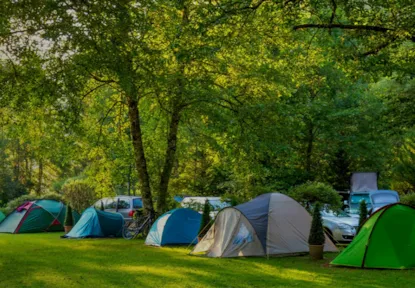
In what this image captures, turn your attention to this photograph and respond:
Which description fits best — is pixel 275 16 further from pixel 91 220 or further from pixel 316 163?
pixel 316 163

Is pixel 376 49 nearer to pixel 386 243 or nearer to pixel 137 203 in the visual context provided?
pixel 386 243

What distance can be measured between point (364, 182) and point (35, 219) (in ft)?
50.3

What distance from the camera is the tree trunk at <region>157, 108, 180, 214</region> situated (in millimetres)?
16859

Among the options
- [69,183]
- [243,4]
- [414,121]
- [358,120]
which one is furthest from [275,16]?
[69,183]

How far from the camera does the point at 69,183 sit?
2764 centimetres

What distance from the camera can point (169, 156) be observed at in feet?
56.5

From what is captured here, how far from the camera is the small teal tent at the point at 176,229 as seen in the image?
15.0 metres

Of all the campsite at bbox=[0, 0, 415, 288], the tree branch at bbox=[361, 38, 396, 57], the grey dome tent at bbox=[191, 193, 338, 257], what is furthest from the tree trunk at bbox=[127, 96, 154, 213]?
the tree branch at bbox=[361, 38, 396, 57]

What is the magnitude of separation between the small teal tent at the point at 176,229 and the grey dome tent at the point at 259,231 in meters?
2.29

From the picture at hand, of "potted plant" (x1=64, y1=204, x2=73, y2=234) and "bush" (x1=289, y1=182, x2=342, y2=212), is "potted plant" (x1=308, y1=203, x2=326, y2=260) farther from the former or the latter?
"potted plant" (x1=64, y1=204, x2=73, y2=234)

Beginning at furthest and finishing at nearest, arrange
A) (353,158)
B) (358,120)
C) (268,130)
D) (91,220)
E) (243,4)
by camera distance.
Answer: (353,158), (358,120), (91,220), (268,130), (243,4)

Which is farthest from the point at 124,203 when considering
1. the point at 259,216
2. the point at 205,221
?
the point at 259,216

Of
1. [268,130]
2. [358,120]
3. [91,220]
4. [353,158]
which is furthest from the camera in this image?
[353,158]

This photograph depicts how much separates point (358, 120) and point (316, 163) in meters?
3.40
